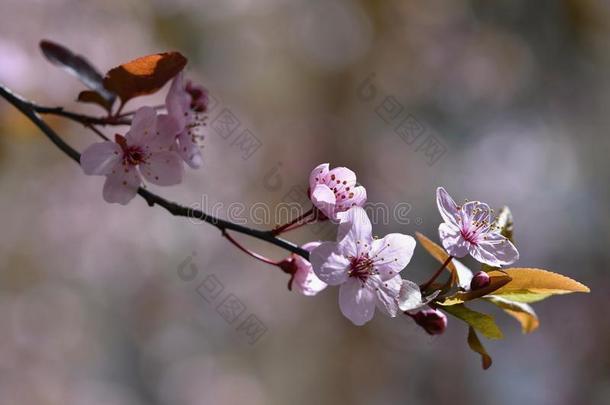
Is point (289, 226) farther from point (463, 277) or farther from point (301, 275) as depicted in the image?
point (463, 277)

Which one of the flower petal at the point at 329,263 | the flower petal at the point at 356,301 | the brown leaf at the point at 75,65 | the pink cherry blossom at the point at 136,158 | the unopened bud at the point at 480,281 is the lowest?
the unopened bud at the point at 480,281

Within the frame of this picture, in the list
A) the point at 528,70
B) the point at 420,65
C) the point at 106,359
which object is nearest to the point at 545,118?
the point at 528,70

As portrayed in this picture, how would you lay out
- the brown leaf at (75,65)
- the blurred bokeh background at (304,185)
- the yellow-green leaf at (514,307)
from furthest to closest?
1. the blurred bokeh background at (304,185)
2. the brown leaf at (75,65)
3. the yellow-green leaf at (514,307)

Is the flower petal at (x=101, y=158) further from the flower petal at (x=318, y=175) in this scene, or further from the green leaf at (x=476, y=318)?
the green leaf at (x=476, y=318)

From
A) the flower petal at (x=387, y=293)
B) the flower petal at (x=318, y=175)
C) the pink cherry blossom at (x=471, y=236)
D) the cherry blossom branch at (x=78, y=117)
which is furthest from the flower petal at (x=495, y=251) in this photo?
the cherry blossom branch at (x=78, y=117)

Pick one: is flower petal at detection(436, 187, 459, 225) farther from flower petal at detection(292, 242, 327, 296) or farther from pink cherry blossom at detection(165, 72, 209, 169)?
pink cherry blossom at detection(165, 72, 209, 169)
